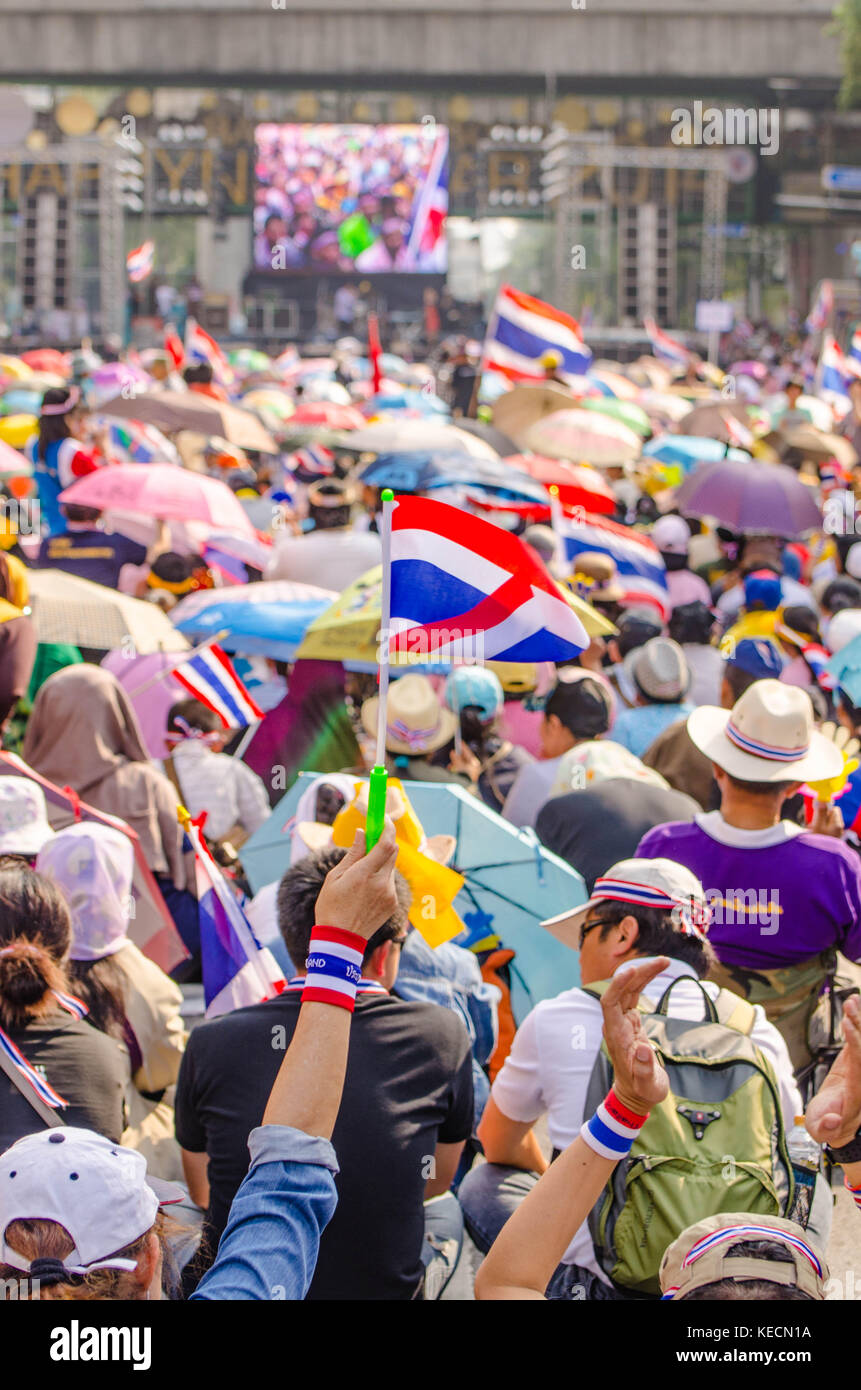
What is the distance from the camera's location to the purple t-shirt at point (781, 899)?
3.69m

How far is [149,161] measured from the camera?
40.0 meters

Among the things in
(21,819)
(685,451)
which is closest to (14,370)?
(685,451)

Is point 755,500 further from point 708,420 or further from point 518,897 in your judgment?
point 518,897

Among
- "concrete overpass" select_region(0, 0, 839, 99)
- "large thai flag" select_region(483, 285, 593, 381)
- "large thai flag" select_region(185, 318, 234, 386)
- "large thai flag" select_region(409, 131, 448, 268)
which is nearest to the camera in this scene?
"large thai flag" select_region(483, 285, 593, 381)

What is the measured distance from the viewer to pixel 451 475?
7617 mm

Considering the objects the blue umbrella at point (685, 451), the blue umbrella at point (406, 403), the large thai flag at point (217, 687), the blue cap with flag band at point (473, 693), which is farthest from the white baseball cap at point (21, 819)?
the blue umbrella at point (406, 403)

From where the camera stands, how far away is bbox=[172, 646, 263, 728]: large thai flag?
17.4 feet

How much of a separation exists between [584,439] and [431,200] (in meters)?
29.6

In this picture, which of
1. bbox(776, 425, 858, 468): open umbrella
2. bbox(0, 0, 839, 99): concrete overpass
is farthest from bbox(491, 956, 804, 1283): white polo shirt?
bbox(0, 0, 839, 99): concrete overpass

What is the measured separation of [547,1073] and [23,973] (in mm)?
967

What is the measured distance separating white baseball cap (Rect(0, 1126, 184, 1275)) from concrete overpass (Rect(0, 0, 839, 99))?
3977cm

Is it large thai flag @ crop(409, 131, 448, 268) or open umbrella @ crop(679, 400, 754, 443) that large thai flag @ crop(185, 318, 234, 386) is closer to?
open umbrella @ crop(679, 400, 754, 443)
